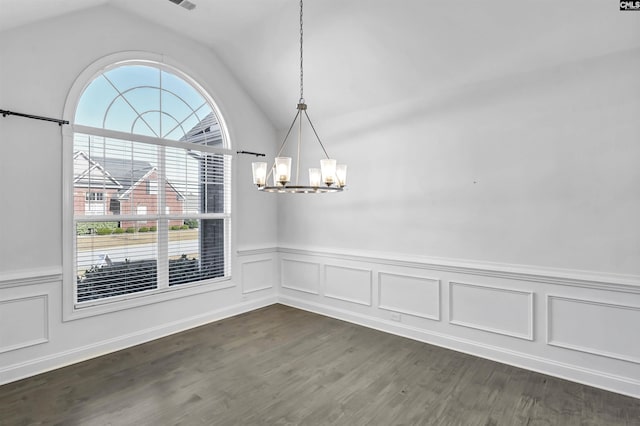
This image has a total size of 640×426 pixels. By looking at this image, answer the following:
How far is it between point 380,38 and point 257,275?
11.4ft

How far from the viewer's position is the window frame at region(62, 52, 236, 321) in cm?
326

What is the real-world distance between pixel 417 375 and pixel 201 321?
271 centimetres

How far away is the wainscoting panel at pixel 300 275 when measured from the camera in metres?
4.91

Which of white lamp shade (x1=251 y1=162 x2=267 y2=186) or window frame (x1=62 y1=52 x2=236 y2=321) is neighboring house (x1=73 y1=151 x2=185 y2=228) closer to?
window frame (x1=62 y1=52 x2=236 y2=321)

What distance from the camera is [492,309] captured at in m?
3.39

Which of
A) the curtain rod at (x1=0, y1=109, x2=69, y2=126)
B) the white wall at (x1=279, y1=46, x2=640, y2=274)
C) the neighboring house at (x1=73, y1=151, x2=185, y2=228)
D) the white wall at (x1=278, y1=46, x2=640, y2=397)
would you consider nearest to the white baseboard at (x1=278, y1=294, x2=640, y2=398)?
the white wall at (x1=278, y1=46, x2=640, y2=397)

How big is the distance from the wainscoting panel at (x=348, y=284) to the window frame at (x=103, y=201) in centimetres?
140

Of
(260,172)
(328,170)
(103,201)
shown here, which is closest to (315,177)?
(328,170)

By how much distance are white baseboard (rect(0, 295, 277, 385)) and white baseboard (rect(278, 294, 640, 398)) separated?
141 centimetres

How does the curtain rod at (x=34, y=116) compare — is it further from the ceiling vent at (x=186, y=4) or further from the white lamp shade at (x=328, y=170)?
the white lamp shade at (x=328, y=170)

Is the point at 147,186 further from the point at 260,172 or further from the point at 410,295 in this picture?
the point at 410,295

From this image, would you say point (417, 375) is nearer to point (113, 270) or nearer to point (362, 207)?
point (362, 207)

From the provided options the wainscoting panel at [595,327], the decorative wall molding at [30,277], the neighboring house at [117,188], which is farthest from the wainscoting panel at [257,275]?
the wainscoting panel at [595,327]

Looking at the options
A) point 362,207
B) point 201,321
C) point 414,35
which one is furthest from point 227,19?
point 201,321
